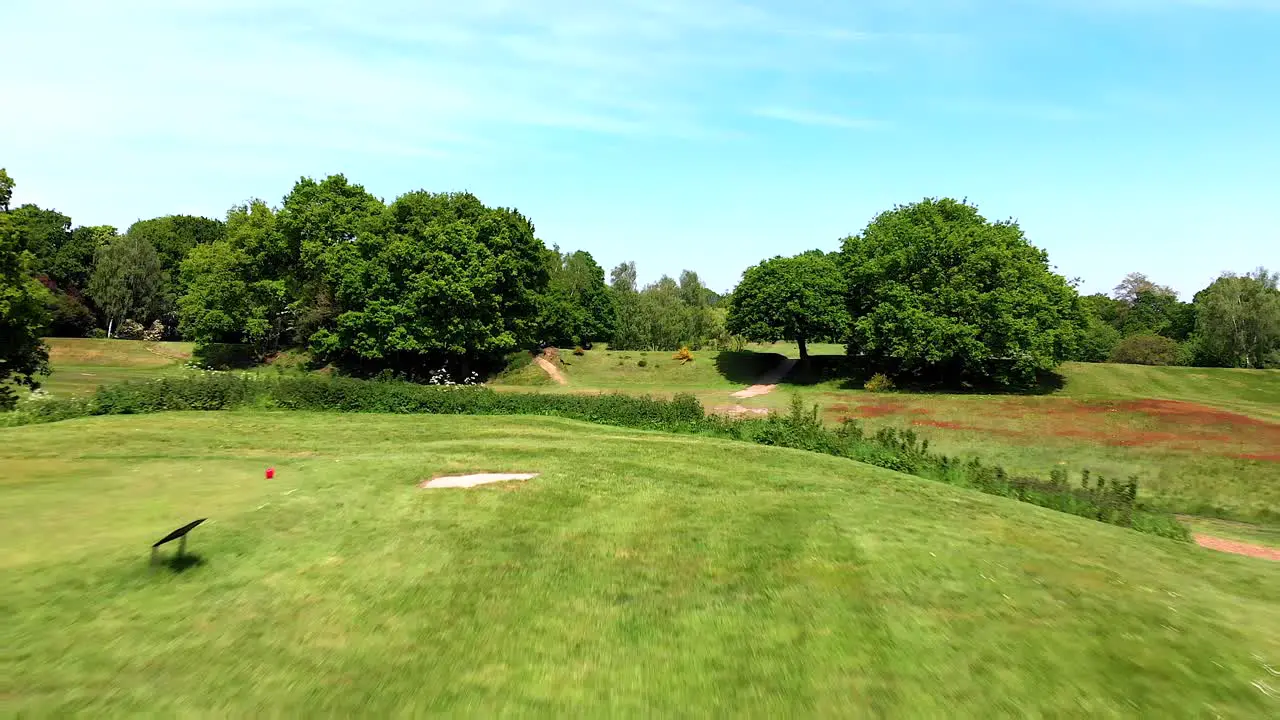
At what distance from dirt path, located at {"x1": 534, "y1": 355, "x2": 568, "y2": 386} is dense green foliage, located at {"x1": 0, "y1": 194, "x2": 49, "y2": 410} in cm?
4210

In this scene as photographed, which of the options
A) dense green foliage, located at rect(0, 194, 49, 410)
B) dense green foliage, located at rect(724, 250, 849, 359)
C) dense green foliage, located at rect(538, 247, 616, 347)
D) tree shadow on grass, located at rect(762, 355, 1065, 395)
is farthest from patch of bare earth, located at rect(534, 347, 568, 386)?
dense green foliage, located at rect(0, 194, 49, 410)

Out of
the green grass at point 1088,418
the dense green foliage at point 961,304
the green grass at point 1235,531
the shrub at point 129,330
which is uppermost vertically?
the dense green foliage at point 961,304

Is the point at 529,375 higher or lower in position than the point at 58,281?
lower

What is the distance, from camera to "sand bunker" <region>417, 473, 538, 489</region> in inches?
681

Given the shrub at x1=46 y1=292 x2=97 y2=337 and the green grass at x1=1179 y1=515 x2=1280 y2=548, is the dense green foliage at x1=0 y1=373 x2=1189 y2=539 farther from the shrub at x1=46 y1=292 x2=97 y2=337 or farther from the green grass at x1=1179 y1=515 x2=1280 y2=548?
the shrub at x1=46 y1=292 x2=97 y2=337

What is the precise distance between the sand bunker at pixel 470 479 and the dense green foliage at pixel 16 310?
30.1m

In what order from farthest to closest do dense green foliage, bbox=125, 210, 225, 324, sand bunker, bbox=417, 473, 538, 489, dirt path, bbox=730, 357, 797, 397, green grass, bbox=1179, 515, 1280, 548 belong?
dense green foliage, bbox=125, 210, 225, 324
dirt path, bbox=730, 357, 797, 397
green grass, bbox=1179, 515, 1280, 548
sand bunker, bbox=417, 473, 538, 489

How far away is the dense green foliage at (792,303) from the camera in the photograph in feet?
234

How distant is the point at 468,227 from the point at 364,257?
11844 mm

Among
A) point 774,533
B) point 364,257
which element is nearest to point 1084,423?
point 774,533

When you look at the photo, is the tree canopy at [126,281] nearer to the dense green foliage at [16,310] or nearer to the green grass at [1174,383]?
the dense green foliage at [16,310]

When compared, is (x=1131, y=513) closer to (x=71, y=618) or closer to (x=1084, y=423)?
(x=1084, y=423)

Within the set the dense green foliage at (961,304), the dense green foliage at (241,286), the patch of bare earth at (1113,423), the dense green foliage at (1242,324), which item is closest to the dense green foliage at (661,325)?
the dense green foliage at (961,304)

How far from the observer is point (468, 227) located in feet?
222
